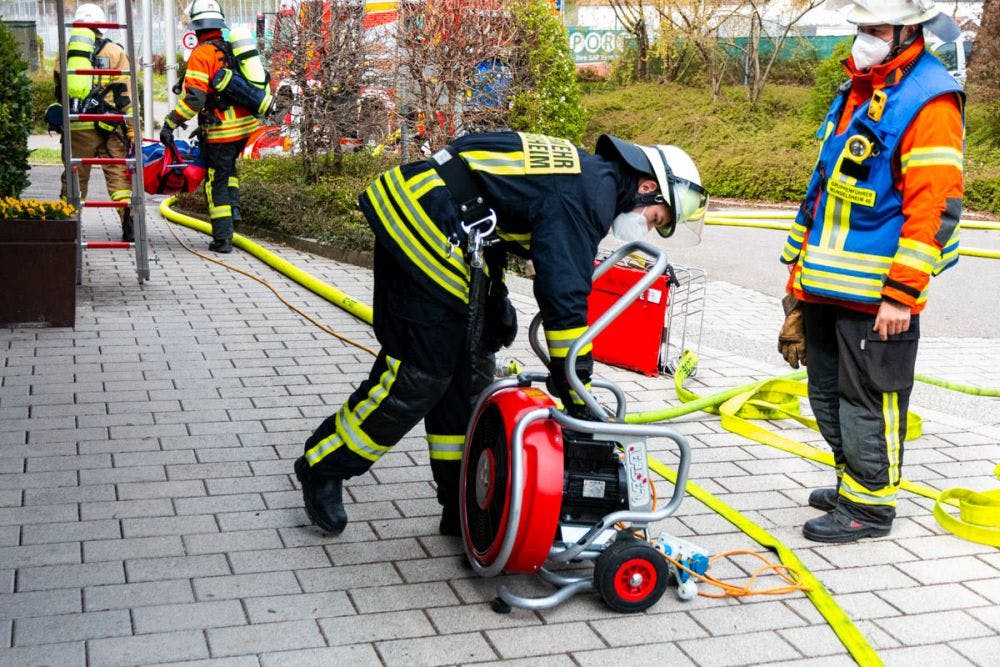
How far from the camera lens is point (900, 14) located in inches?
156

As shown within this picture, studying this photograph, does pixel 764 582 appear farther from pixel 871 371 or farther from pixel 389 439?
pixel 389 439

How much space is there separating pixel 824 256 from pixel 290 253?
20.3ft

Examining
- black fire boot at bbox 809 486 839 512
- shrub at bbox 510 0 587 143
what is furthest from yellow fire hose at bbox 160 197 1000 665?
shrub at bbox 510 0 587 143

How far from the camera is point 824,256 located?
4188mm

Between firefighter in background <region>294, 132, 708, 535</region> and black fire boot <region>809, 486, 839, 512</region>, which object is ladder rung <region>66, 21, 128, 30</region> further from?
black fire boot <region>809, 486, 839, 512</region>

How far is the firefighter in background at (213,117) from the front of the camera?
8.74m

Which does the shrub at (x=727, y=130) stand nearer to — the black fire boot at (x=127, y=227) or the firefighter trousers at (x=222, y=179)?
the firefighter trousers at (x=222, y=179)

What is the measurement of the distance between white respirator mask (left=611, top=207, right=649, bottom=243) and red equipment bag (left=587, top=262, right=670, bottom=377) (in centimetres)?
249

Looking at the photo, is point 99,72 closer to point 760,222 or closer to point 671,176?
point 671,176

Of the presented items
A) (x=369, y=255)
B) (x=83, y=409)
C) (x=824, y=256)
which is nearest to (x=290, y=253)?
(x=369, y=255)

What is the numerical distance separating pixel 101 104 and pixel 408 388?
6130 mm

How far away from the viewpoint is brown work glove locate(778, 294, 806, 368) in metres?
4.71

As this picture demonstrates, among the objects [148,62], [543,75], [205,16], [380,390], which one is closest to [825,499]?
[380,390]

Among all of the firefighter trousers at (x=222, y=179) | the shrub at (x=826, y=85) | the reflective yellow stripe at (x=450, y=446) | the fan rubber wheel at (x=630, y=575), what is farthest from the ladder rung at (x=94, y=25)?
the shrub at (x=826, y=85)
